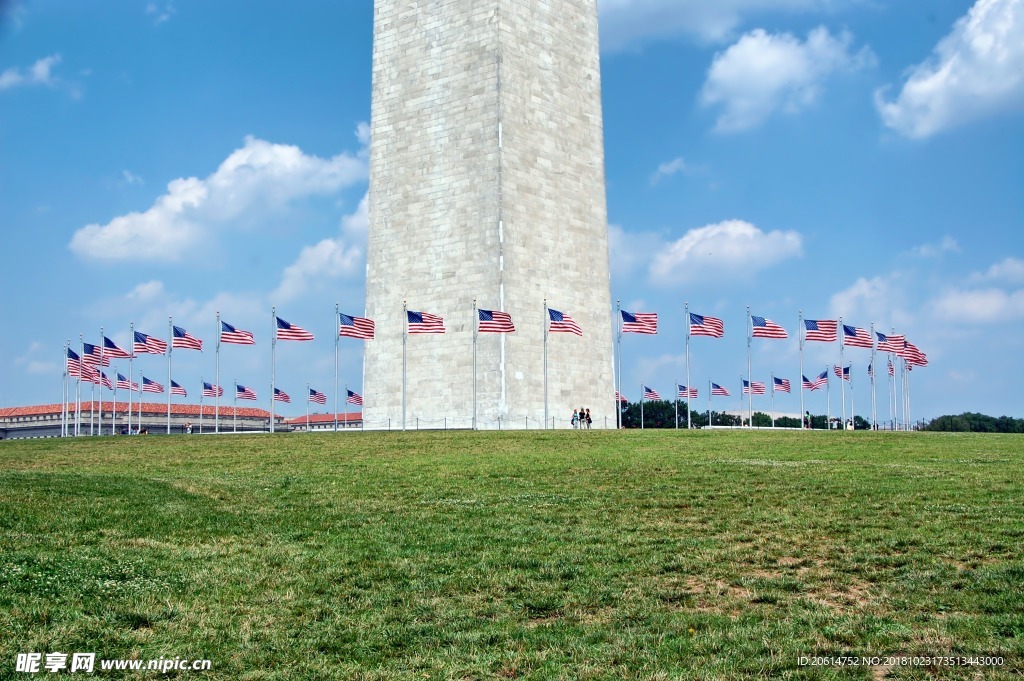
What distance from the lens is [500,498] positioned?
2264 cm

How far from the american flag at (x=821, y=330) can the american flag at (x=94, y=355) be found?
36025 millimetres

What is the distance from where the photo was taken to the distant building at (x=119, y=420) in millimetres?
84312

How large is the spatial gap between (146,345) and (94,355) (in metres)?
3.25

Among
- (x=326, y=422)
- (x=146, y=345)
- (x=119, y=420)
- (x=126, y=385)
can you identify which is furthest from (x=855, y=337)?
(x=119, y=420)

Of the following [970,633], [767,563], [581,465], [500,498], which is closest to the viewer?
[970,633]

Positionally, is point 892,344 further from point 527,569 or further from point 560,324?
point 527,569

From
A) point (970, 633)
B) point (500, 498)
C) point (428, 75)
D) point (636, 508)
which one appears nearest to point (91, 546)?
point (500, 498)

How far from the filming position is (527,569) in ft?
52.6

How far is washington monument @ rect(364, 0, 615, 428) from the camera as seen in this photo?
5106 cm

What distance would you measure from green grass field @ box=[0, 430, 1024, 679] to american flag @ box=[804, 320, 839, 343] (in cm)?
2295

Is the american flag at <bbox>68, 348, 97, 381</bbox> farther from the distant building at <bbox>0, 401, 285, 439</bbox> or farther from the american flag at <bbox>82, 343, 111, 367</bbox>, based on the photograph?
the distant building at <bbox>0, 401, 285, 439</bbox>

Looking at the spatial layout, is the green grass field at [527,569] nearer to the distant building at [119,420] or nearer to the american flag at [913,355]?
the american flag at [913,355]

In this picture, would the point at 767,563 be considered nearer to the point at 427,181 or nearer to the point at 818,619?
the point at 818,619

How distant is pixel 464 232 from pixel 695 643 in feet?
134
